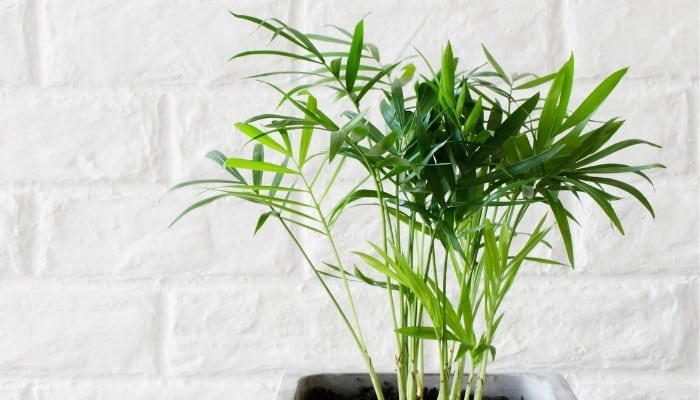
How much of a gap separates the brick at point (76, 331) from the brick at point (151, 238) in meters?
0.03

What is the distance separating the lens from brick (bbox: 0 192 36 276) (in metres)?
Result: 1.03

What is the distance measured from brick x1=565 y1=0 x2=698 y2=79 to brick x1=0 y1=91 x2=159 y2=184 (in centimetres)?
55

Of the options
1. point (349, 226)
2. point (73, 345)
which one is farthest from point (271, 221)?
point (73, 345)

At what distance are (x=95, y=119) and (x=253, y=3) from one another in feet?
0.83

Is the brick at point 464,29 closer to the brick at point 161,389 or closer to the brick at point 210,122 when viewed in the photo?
the brick at point 210,122

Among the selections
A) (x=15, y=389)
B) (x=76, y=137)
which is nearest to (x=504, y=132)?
(x=76, y=137)

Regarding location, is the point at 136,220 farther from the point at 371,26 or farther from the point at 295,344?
the point at 371,26

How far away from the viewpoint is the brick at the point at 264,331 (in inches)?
39.7

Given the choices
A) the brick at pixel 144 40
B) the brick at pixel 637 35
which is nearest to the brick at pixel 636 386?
the brick at pixel 637 35

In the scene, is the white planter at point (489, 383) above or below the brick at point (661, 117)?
below

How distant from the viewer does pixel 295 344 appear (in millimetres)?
1014

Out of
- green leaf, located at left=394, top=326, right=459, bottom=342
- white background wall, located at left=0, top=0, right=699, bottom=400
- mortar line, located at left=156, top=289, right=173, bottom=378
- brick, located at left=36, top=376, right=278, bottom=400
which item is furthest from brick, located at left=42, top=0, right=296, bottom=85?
green leaf, located at left=394, top=326, right=459, bottom=342

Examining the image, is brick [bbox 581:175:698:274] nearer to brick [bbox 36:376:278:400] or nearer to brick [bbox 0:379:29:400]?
brick [bbox 36:376:278:400]

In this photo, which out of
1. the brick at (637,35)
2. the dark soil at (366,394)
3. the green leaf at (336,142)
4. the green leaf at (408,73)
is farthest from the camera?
the brick at (637,35)
